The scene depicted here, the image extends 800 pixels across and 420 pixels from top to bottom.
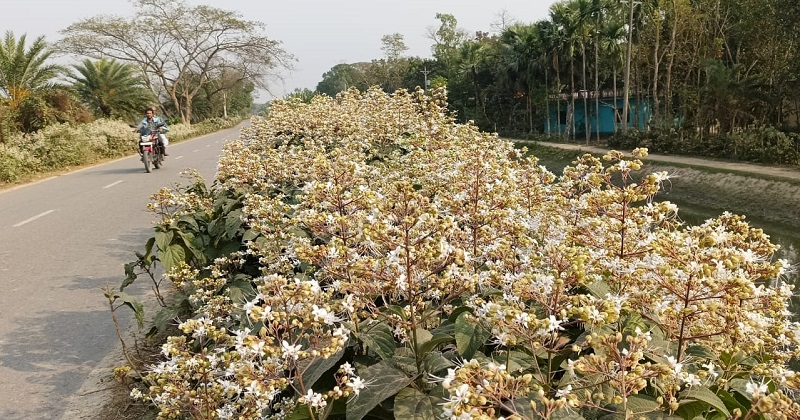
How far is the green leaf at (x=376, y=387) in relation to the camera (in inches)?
66.6

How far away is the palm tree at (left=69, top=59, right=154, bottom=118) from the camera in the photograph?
3441cm

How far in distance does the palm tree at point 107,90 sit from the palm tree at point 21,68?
6.67m

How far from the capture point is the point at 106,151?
22094 mm

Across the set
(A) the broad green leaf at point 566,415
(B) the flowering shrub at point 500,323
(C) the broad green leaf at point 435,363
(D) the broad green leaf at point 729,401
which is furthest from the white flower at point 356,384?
→ (D) the broad green leaf at point 729,401

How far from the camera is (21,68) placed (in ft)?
83.5

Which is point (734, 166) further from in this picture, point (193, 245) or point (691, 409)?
point (691, 409)

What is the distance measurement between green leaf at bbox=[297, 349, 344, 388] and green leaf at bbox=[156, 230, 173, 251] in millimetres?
2699

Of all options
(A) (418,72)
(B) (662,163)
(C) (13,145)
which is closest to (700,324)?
(C) (13,145)

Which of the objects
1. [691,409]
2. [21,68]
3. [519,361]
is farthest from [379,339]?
[21,68]

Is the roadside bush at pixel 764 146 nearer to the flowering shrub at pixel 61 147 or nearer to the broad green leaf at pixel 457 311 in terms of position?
the broad green leaf at pixel 457 311

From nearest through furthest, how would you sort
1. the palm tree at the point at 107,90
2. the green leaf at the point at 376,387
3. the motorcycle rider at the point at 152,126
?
1. the green leaf at the point at 376,387
2. the motorcycle rider at the point at 152,126
3. the palm tree at the point at 107,90

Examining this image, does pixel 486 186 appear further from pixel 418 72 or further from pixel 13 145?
pixel 418 72

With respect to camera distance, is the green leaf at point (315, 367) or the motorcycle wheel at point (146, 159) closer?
the green leaf at point (315, 367)

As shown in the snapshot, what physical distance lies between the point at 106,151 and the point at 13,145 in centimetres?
473
